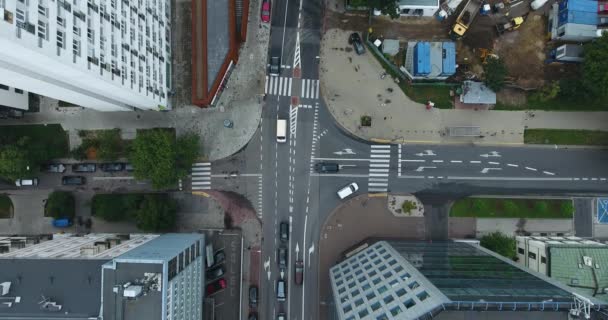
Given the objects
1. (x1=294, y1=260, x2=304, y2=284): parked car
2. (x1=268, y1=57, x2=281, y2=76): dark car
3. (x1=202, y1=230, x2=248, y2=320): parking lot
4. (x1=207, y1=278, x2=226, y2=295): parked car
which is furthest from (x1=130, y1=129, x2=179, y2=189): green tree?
(x1=294, y1=260, x2=304, y2=284): parked car

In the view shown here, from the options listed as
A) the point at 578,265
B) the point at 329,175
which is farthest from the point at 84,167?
the point at 578,265

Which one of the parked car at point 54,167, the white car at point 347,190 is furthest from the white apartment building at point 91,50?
the white car at point 347,190

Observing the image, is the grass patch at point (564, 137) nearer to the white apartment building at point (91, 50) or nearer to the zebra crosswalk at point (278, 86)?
the zebra crosswalk at point (278, 86)

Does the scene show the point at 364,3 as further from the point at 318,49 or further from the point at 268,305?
the point at 268,305

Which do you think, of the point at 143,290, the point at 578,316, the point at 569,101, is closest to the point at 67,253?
the point at 143,290

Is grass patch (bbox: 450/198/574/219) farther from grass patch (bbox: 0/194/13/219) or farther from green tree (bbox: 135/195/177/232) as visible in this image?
grass patch (bbox: 0/194/13/219)

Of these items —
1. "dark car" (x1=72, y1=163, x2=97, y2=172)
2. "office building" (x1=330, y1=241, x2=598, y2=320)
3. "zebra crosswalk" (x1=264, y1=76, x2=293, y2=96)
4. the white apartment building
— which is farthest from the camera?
"zebra crosswalk" (x1=264, y1=76, x2=293, y2=96)
